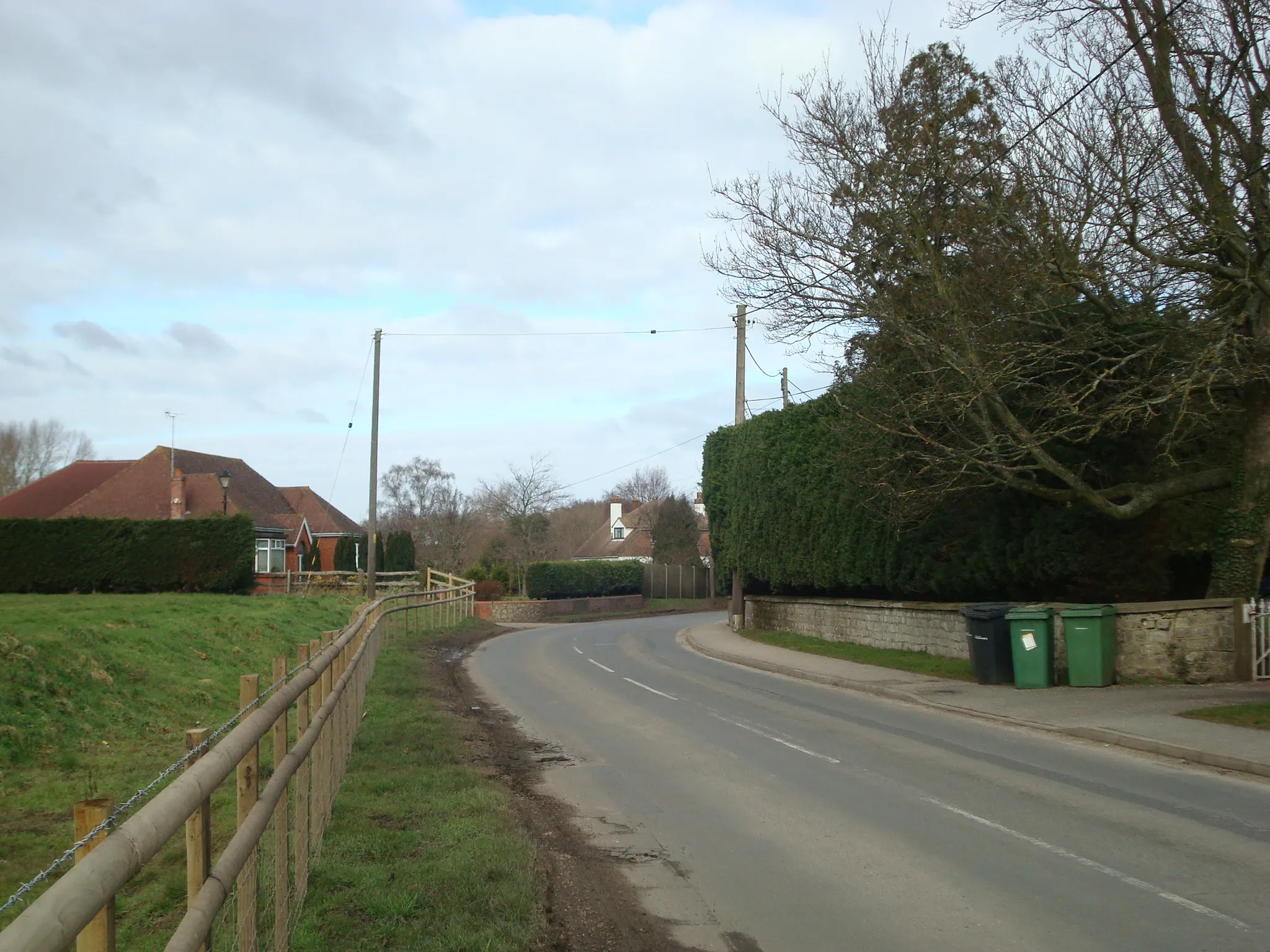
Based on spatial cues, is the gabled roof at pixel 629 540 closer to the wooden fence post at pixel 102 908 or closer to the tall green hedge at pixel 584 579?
the tall green hedge at pixel 584 579

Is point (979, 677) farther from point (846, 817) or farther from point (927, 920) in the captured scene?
point (927, 920)

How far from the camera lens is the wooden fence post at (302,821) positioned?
224 inches

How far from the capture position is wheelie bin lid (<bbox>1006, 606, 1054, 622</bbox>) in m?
16.3

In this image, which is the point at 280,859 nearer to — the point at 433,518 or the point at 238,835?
the point at 238,835

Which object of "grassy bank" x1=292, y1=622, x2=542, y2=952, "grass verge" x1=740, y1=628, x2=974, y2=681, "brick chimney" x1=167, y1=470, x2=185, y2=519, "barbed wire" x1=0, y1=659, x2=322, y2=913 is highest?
"brick chimney" x1=167, y1=470, x2=185, y2=519

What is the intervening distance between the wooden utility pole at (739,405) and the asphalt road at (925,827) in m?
17.5

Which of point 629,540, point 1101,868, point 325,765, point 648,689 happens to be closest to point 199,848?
point 325,765

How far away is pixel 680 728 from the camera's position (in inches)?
534

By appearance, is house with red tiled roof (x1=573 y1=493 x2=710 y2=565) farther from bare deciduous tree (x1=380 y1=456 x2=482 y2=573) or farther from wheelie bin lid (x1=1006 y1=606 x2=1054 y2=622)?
wheelie bin lid (x1=1006 y1=606 x2=1054 y2=622)

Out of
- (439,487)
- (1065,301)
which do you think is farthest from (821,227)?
(439,487)

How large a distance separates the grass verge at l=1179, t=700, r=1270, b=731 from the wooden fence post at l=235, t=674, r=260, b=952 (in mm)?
11300

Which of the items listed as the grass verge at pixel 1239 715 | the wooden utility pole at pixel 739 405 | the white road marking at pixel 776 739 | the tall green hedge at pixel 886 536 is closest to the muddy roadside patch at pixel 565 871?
the white road marking at pixel 776 739

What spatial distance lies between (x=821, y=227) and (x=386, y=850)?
16021 mm

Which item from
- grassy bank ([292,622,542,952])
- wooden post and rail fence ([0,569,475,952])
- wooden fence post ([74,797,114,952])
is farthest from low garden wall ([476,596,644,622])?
wooden fence post ([74,797,114,952])
